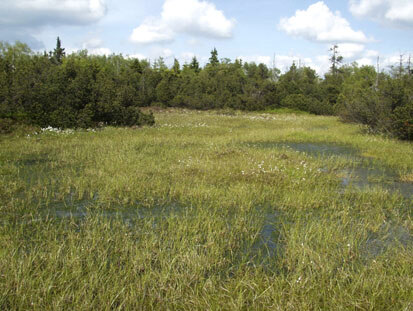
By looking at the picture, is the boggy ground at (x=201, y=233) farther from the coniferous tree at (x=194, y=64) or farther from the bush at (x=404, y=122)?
the coniferous tree at (x=194, y=64)

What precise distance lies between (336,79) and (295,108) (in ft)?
45.1

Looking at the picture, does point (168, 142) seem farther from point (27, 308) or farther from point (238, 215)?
point (27, 308)

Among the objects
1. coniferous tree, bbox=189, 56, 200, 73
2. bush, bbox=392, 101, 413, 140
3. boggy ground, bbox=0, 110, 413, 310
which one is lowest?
boggy ground, bbox=0, 110, 413, 310

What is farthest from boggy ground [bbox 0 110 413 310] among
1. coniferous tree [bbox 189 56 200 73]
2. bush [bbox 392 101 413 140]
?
coniferous tree [bbox 189 56 200 73]

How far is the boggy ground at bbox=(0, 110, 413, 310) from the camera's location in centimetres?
406

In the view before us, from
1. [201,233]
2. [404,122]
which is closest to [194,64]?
[404,122]

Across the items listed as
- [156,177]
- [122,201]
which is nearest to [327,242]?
[122,201]

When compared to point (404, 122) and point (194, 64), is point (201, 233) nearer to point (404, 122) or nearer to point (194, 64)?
point (404, 122)

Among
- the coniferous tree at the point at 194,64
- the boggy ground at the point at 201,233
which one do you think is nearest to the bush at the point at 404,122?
the boggy ground at the point at 201,233

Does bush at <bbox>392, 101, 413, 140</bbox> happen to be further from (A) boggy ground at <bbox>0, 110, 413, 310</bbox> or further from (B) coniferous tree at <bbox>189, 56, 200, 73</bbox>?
(B) coniferous tree at <bbox>189, 56, 200, 73</bbox>

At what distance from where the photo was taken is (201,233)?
5828 millimetres

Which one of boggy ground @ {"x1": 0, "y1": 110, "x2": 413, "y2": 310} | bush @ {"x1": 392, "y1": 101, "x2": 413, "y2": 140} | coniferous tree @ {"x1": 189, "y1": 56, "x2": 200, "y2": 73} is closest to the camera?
boggy ground @ {"x1": 0, "y1": 110, "x2": 413, "y2": 310}

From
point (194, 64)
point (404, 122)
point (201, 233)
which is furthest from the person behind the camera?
point (194, 64)

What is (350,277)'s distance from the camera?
15.0 feet
